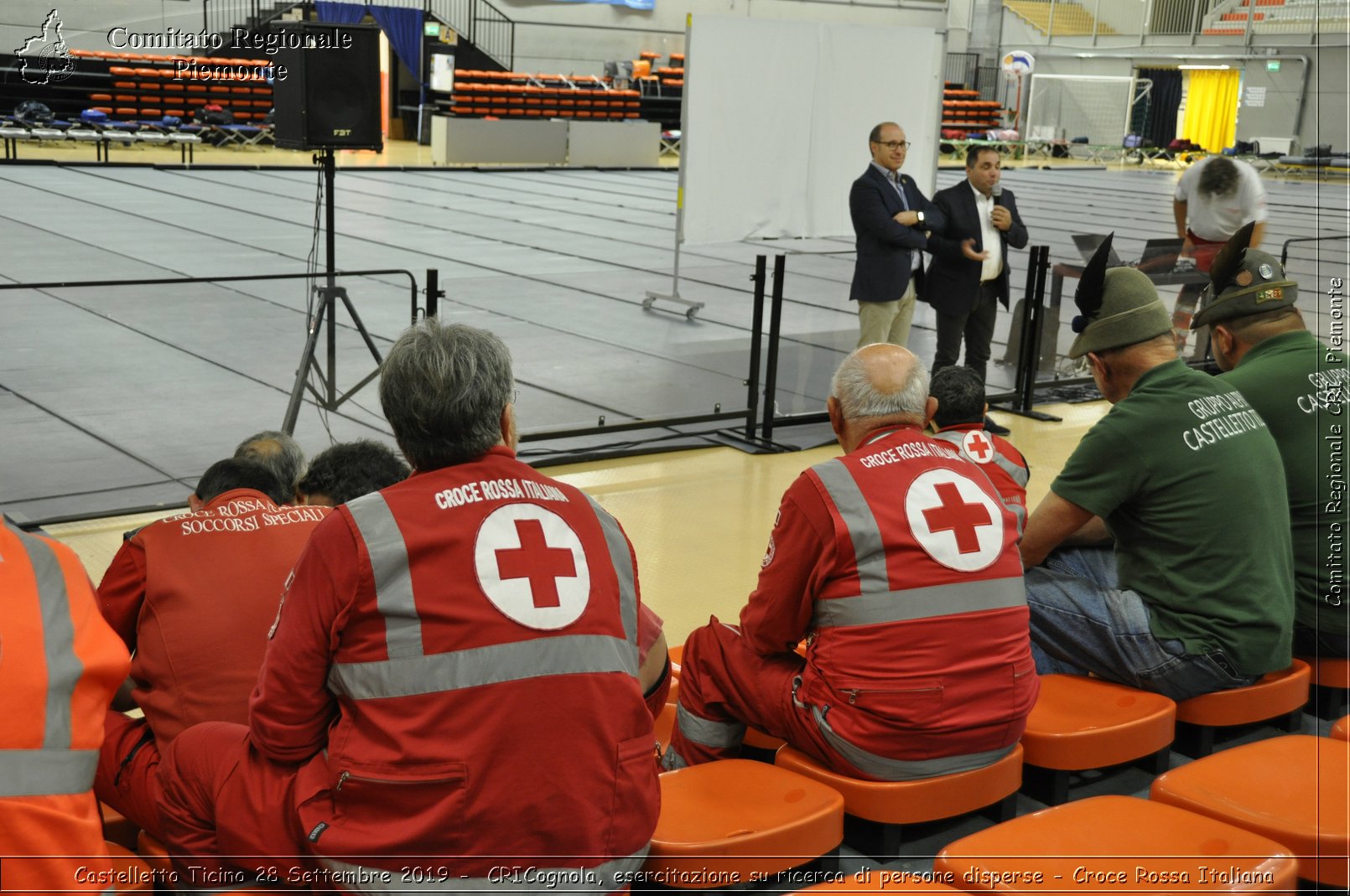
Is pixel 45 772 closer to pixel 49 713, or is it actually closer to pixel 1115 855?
pixel 49 713

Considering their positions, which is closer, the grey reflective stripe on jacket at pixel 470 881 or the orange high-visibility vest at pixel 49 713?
the orange high-visibility vest at pixel 49 713

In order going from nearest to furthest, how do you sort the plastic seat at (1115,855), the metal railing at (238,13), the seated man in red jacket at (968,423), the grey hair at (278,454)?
the plastic seat at (1115,855) < the grey hair at (278,454) < the seated man in red jacket at (968,423) < the metal railing at (238,13)

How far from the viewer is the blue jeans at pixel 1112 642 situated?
3.03 metres

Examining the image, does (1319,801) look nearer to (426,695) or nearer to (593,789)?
(593,789)

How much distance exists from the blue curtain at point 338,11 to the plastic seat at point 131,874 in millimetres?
24566

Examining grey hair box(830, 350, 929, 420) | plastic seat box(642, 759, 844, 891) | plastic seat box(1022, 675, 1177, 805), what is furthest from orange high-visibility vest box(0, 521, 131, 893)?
plastic seat box(1022, 675, 1177, 805)

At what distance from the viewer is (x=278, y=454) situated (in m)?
3.32

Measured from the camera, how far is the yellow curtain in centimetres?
3619

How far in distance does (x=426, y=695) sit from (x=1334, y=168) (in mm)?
29743

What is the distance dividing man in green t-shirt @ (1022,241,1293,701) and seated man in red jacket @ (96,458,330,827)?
1.84 meters

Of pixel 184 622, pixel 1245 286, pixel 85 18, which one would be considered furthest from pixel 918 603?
pixel 85 18

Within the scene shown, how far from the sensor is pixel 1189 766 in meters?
2.48

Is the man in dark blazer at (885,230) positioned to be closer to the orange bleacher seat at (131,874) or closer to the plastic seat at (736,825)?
the plastic seat at (736,825)

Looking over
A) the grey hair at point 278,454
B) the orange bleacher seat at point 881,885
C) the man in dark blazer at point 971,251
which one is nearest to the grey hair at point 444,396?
the orange bleacher seat at point 881,885
